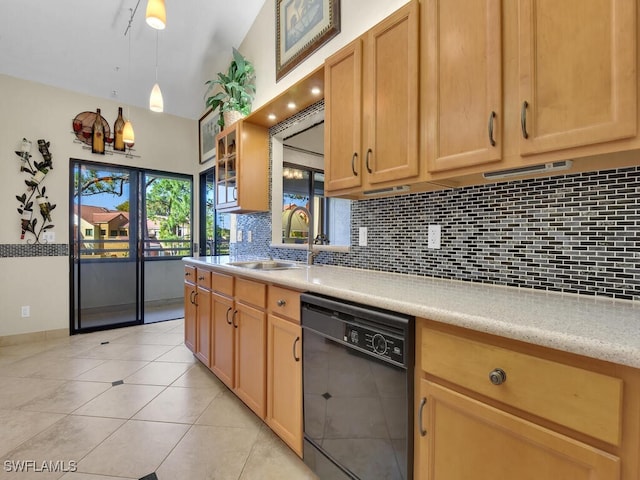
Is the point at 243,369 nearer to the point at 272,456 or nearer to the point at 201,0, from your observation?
the point at 272,456

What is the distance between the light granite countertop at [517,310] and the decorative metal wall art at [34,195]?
11.7ft

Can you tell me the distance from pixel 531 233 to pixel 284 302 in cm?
117

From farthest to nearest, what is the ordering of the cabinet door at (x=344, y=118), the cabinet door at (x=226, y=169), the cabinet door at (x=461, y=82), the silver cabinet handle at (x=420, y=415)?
1. the cabinet door at (x=226, y=169)
2. the cabinet door at (x=344, y=118)
3. the cabinet door at (x=461, y=82)
4. the silver cabinet handle at (x=420, y=415)

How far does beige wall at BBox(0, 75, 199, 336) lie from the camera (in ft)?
10.6

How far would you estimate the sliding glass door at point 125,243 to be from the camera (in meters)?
3.70

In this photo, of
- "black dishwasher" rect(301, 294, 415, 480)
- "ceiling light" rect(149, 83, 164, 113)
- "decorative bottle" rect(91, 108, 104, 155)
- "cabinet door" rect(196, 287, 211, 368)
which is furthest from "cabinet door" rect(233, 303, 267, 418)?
"decorative bottle" rect(91, 108, 104, 155)

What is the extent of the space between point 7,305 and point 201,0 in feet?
12.6

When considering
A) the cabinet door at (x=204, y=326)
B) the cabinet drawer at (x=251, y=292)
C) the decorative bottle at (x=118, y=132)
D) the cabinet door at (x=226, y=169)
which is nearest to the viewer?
the cabinet drawer at (x=251, y=292)

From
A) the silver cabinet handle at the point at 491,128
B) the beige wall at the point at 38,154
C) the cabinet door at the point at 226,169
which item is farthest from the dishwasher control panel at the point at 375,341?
the beige wall at the point at 38,154

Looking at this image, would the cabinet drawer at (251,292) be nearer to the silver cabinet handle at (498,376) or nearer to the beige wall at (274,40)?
the silver cabinet handle at (498,376)

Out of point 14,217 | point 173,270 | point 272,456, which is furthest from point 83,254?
point 272,456

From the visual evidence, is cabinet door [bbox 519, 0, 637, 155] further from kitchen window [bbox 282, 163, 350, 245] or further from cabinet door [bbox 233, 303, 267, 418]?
kitchen window [bbox 282, 163, 350, 245]
